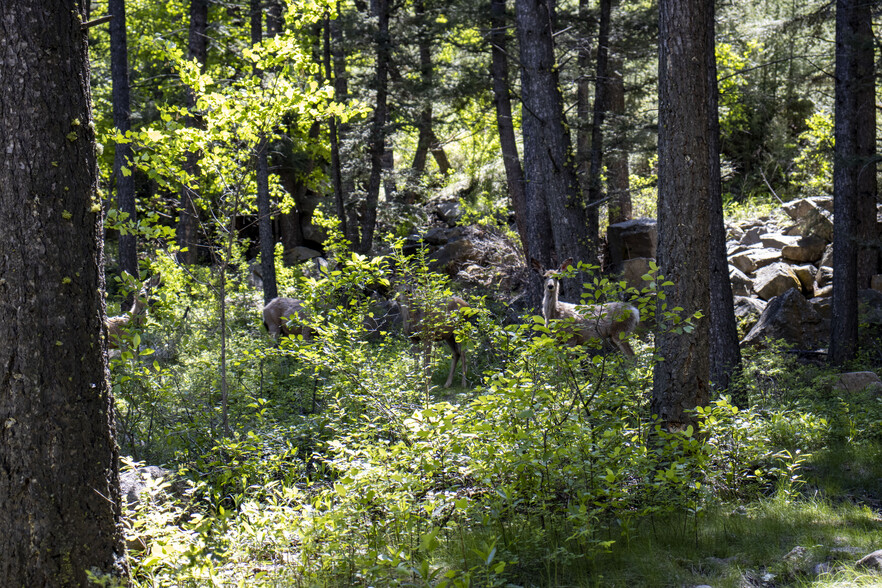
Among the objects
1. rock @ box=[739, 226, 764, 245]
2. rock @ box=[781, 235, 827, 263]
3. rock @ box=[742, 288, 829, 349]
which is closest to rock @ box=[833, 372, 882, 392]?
rock @ box=[742, 288, 829, 349]

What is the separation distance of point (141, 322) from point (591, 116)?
13.3 metres

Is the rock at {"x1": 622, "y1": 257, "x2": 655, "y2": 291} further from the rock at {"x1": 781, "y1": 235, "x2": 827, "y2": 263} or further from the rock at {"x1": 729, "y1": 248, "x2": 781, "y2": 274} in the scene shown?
the rock at {"x1": 781, "y1": 235, "x2": 827, "y2": 263}

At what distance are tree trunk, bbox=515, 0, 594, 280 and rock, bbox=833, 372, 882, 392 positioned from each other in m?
4.51

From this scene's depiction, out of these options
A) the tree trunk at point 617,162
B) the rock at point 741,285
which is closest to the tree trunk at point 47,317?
the tree trunk at point 617,162

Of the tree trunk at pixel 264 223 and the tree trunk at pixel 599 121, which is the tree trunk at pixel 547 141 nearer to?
the tree trunk at pixel 599 121

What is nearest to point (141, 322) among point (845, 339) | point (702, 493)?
point (702, 493)

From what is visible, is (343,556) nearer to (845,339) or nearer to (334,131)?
(845,339)

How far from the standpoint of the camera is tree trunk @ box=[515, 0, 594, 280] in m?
11.9

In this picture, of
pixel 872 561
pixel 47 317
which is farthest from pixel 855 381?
pixel 47 317

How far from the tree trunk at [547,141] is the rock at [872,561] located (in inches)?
316

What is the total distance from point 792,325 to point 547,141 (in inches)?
209

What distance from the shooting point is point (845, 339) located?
1058cm

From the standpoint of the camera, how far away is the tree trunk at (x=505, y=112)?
1523 cm

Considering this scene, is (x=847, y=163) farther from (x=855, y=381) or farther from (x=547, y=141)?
(x=547, y=141)
